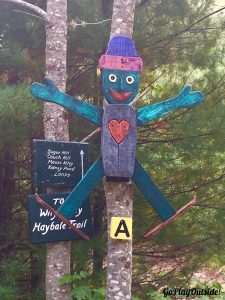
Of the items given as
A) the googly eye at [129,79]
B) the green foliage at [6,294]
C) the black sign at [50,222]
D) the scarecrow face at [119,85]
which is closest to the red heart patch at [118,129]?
the scarecrow face at [119,85]

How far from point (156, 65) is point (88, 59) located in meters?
0.65

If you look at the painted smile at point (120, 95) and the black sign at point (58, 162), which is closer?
the painted smile at point (120, 95)

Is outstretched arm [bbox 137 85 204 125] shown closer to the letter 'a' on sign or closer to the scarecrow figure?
the scarecrow figure

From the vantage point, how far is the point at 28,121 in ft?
10.9

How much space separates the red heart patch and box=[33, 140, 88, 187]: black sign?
1.51 feet

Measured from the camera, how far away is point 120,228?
8.63 ft

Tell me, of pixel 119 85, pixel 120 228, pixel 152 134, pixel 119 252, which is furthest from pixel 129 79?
pixel 152 134

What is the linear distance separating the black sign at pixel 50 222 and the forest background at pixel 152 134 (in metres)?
0.80

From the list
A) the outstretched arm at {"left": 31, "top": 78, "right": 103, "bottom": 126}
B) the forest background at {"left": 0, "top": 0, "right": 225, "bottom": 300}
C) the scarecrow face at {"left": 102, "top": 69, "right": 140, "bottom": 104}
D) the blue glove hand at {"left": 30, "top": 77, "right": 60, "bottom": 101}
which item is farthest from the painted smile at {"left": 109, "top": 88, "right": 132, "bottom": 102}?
the forest background at {"left": 0, "top": 0, "right": 225, "bottom": 300}

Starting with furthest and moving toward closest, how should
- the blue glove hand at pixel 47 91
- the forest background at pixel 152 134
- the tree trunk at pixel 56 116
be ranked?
the forest background at pixel 152 134
the tree trunk at pixel 56 116
the blue glove hand at pixel 47 91

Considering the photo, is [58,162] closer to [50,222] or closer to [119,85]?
[50,222]

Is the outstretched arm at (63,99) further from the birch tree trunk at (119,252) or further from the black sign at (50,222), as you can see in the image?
the black sign at (50,222)

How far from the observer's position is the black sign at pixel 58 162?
287 cm

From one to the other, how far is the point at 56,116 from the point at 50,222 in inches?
29.5
